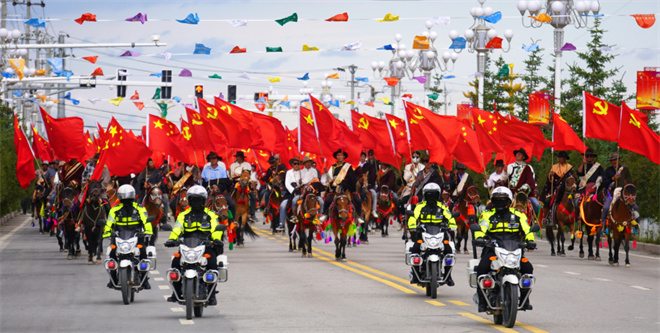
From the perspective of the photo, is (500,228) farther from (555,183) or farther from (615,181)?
(555,183)

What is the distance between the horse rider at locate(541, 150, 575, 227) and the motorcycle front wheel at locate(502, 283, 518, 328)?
44.9 feet

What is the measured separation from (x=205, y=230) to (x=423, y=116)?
1656cm

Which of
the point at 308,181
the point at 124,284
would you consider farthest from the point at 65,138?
the point at 124,284

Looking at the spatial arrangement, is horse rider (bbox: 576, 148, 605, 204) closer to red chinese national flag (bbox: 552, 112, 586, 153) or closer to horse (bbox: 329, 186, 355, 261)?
red chinese national flag (bbox: 552, 112, 586, 153)

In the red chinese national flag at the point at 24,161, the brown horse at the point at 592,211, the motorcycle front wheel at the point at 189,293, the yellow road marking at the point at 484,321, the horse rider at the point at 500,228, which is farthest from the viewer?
the red chinese national flag at the point at 24,161

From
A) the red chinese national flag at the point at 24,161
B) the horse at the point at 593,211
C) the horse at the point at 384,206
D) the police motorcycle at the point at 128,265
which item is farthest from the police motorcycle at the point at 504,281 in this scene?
the horse at the point at 384,206

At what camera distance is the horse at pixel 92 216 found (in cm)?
2281

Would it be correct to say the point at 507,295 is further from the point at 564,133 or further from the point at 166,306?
the point at 564,133

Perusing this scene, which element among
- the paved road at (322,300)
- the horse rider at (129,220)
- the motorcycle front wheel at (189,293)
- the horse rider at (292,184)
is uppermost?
the horse rider at (292,184)

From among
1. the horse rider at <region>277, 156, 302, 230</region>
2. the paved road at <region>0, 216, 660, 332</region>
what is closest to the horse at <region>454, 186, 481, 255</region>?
the paved road at <region>0, 216, 660, 332</region>

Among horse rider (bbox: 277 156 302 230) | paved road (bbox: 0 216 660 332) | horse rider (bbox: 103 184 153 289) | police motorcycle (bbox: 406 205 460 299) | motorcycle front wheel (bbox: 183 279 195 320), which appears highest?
horse rider (bbox: 277 156 302 230)

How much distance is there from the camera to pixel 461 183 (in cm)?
2631

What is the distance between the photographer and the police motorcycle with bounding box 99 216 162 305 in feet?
51.0

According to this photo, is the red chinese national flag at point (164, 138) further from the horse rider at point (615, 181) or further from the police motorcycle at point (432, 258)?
the police motorcycle at point (432, 258)
